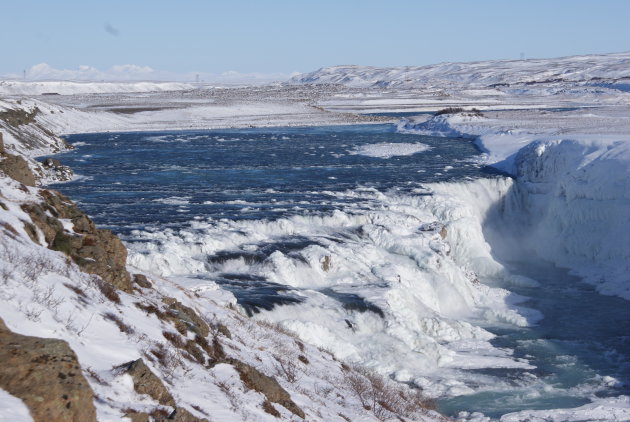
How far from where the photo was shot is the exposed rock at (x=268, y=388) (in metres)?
9.87

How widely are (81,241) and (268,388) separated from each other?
460 centimetres

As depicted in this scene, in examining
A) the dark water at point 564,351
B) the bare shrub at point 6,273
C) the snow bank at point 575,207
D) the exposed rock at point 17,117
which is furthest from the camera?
the exposed rock at point 17,117

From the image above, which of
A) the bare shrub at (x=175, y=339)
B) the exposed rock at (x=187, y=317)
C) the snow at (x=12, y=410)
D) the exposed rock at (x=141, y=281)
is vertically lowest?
the exposed rock at (x=187, y=317)

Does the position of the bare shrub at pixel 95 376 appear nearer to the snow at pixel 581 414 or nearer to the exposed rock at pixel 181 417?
the exposed rock at pixel 181 417

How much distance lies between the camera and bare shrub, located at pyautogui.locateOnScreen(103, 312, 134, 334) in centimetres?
945

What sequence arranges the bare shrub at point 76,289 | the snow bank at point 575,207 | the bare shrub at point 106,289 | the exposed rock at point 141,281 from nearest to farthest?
the bare shrub at point 76,289 < the bare shrub at point 106,289 < the exposed rock at point 141,281 < the snow bank at point 575,207

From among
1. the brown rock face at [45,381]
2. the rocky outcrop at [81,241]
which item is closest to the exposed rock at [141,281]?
the rocky outcrop at [81,241]

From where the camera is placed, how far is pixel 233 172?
1508 inches

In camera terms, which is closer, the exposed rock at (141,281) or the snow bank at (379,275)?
the exposed rock at (141,281)

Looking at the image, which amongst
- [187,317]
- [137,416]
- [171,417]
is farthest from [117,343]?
[187,317]

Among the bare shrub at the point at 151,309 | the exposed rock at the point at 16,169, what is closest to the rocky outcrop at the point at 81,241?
the bare shrub at the point at 151,309

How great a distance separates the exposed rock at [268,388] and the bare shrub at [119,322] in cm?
174

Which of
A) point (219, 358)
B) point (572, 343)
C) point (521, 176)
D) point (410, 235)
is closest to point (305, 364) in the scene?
point (219, 358)

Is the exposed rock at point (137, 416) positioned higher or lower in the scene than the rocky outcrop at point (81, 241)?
lower
